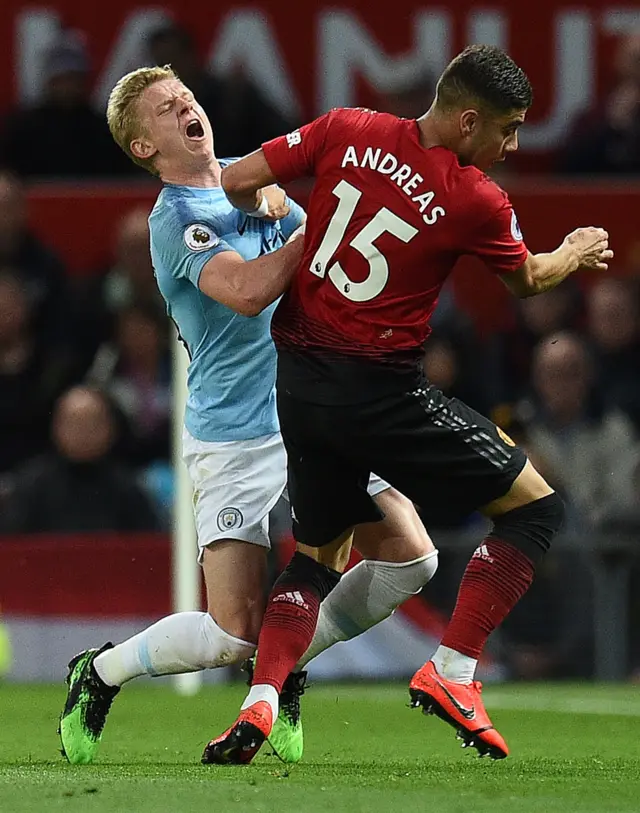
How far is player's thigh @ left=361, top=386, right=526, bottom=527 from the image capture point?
5.04m

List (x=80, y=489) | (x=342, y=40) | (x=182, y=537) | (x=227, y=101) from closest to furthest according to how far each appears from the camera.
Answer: (x=182, y=537) < (x=80, y=489) < (x=227, y=101) < (x=342, y=40)

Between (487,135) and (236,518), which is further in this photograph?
(236,518)

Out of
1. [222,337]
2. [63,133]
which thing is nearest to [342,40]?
[63,133]

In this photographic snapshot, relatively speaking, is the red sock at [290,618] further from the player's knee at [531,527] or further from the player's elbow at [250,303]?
the player's elbow at [250,303]

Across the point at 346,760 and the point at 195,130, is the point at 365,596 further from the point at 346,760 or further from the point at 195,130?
the point at 195,130

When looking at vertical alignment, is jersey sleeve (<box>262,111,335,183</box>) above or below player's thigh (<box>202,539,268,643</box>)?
above

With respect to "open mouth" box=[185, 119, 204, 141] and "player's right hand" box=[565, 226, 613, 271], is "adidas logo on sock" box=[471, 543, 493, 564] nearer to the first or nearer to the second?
"player's right hand" box=[565, 226, 613, 271]

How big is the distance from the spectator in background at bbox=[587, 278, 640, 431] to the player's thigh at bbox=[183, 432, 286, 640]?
480 centimetres

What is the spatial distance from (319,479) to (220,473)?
44 cm

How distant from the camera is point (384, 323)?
5035 millimetres

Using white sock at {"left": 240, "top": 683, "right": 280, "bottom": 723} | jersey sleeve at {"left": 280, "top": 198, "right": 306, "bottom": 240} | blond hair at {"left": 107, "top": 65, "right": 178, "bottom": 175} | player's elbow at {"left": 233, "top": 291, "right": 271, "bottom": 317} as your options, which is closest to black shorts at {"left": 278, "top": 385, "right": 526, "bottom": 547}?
player's elbow at {"left": 233, "top": 291, "right": 271, "bottom": 317}

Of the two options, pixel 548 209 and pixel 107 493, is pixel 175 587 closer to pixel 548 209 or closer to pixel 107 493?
pixel 107 493

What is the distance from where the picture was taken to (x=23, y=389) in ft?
32.9

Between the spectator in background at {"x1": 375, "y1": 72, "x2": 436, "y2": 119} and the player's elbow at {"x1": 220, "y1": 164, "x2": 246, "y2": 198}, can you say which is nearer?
the player's elbow at {"x1": 220, "y1": 164, "x2": 246, "y2": 198}
